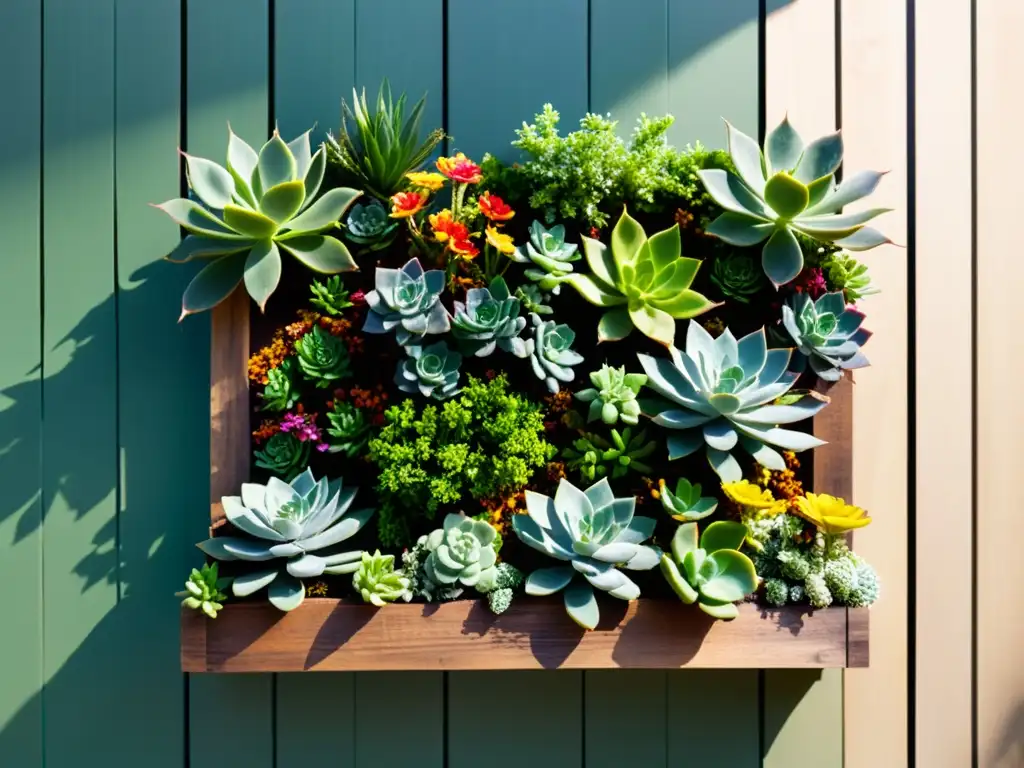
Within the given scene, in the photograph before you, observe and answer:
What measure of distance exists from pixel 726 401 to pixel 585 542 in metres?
0.30

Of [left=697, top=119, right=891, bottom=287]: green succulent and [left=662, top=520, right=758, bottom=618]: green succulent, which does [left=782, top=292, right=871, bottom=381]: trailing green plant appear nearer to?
[left=697, top=119, right=891, bottom=287]: green succulent

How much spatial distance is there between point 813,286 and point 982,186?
1.50 feet

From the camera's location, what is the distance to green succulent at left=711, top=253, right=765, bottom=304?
120 cm

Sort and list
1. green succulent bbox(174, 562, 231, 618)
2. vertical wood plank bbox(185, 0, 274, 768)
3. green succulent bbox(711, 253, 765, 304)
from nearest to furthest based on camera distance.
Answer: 1. green succulent bbox(174, 562, 231, 618)
2. green succulent bbox(711, 253, 765, 304)
3. vertical wood plank bbox(185, 0, 274, 768)

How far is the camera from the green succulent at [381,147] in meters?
1.18

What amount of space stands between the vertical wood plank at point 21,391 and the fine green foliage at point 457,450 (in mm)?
635

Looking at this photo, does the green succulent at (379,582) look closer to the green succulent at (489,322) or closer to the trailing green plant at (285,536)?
the trailing green plant at (285,536)

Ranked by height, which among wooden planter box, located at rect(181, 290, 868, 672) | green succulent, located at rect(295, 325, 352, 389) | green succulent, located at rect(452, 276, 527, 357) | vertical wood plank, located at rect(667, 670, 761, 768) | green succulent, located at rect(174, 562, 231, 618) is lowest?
vertical wood plank, located at rect(667, 670, 761, 768)

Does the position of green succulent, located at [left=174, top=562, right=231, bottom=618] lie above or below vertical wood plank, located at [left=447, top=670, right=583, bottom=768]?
above

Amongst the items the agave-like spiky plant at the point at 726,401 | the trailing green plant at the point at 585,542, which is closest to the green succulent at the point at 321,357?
the trailing green plant at the point at 585,542

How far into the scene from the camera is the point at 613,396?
1.15 metres

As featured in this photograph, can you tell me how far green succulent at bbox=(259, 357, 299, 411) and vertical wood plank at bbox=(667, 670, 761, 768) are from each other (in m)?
0.81

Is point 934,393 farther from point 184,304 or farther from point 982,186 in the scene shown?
point 184,304

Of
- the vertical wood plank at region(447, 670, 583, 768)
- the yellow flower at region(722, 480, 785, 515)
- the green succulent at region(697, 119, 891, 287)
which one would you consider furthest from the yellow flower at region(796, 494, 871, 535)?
the vertical wood plank at region(447, 670, 583, 768)
